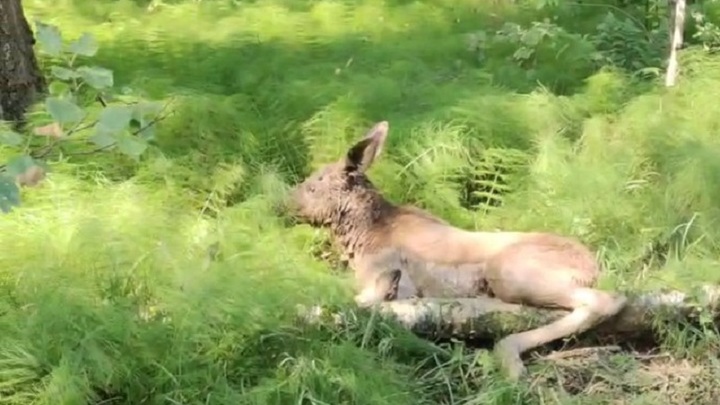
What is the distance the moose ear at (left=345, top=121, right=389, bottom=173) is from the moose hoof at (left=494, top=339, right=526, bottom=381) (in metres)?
1.62

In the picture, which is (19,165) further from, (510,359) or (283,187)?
(283,187)

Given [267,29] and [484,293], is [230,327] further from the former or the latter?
[267,29]

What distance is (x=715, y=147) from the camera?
280 inches

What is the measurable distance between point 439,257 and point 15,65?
316 centimetres

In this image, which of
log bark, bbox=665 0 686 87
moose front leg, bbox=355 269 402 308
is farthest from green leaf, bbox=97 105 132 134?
log bark, bbox=665 0 686 87

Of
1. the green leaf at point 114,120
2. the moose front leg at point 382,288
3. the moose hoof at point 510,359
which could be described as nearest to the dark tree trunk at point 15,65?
the moose front leg at point 382,288

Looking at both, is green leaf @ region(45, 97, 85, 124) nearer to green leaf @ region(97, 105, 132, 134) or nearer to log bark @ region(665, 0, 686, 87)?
green leaf @ region(97, 105, 132, 134)

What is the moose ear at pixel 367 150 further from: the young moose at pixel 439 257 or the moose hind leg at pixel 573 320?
the moose hind leg at pixel 573 320

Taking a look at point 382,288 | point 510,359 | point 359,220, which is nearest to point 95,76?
point 510,359

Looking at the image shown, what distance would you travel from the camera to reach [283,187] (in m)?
7.13

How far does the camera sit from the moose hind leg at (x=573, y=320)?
18.4 feet

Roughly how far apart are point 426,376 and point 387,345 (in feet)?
0.73

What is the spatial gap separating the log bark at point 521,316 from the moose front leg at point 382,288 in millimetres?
249

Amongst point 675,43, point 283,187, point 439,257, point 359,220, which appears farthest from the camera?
point 675,43
